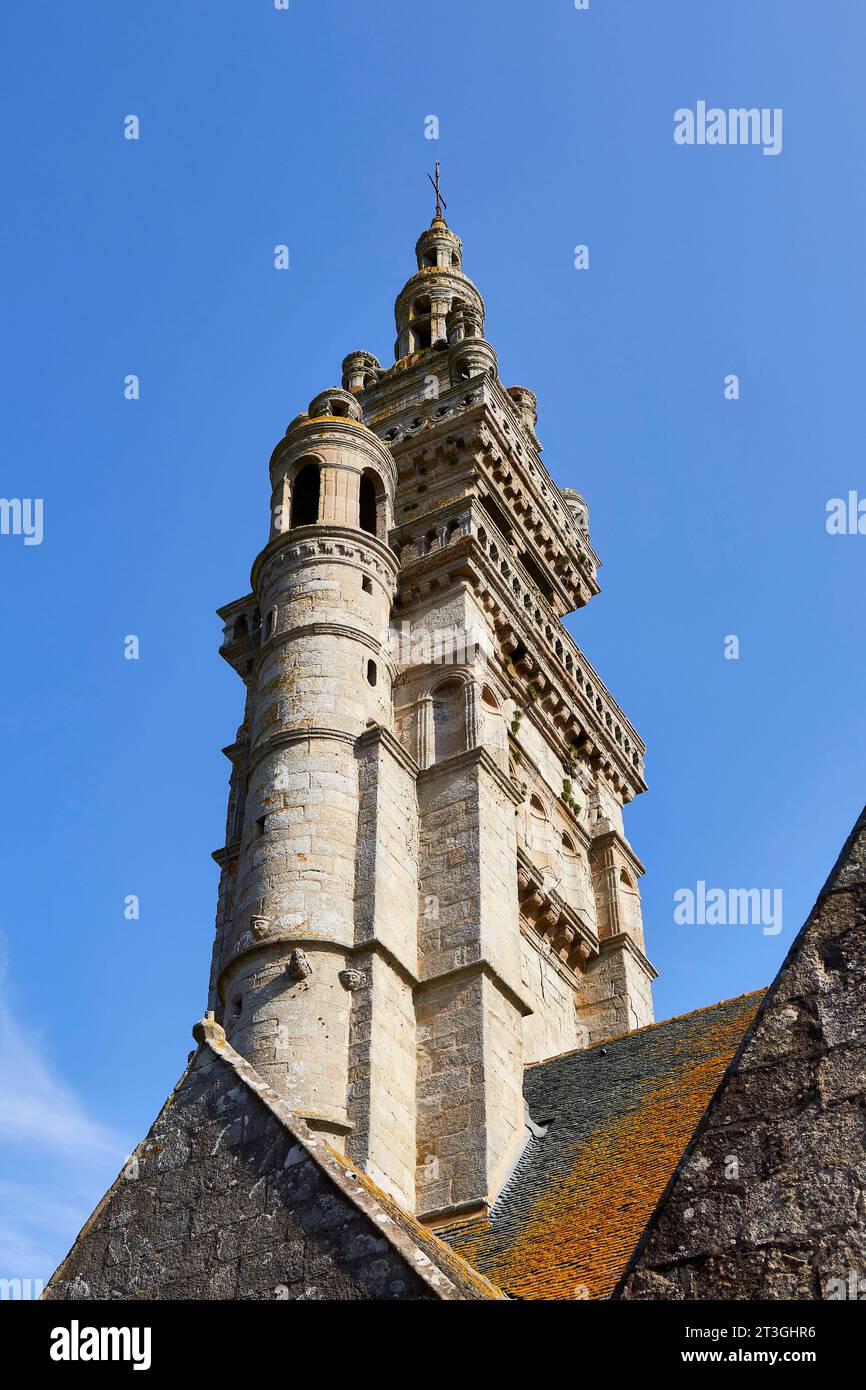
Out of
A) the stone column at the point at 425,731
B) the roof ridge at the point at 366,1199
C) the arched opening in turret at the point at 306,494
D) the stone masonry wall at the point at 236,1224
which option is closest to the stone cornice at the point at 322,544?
the arched opening in turret at the point at 306,494

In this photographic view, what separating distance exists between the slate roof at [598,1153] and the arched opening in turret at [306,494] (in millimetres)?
9470

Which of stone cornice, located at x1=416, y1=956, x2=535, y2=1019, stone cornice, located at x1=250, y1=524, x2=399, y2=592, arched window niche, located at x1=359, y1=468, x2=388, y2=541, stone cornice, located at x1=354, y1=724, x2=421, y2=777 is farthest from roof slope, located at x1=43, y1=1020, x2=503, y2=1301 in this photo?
arched window niche, located at x1=359, y1=468, x2=388, y2=541

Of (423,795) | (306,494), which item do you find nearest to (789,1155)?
(423,795)

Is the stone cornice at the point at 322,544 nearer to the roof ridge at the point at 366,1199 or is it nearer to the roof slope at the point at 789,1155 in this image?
the roof ridge at the point at 366,1199

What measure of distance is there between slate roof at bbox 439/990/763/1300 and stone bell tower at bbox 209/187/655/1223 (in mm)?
622

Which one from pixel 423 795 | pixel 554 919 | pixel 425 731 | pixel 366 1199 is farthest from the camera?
pixel 554 919

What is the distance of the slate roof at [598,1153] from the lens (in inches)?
565

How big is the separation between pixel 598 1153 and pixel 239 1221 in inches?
437

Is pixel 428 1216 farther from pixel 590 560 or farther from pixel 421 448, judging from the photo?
pixel 590 560

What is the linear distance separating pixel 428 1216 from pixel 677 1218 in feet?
43.7

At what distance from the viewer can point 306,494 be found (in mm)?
25703

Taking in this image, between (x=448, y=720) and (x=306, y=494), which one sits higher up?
(x=306, y=494)

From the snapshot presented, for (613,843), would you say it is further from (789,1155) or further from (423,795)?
(789,1155)

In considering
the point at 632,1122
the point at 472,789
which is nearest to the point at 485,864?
the point at 472,789
